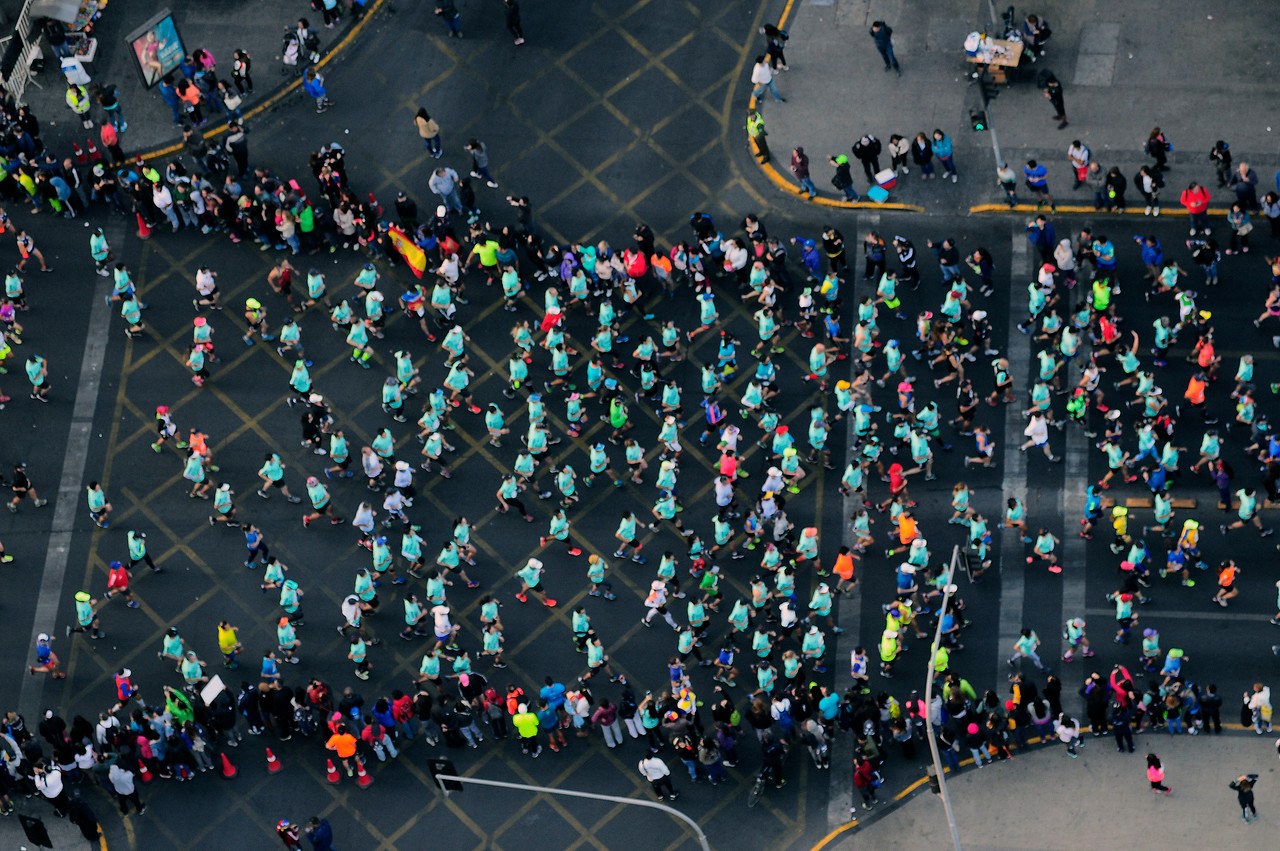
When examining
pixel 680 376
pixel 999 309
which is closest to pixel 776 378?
pixel 680 376

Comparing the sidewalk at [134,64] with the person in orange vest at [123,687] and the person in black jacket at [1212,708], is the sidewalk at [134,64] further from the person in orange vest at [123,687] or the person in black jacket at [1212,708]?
the person in black jacket at [1212,708]

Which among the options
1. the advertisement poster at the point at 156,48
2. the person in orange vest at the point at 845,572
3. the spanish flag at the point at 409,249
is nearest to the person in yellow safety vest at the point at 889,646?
the person in orange vest at the point at 845,572

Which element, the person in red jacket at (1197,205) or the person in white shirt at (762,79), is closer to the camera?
the person in red jacket at (1197,205)

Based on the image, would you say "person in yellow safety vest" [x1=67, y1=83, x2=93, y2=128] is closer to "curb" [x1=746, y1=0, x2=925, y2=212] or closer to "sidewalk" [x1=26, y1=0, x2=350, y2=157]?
"sidewalk" [x1=26, y1=0, x2=350, y2=157]

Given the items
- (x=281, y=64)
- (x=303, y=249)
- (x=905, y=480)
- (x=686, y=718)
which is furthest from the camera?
(x=281, y=64)

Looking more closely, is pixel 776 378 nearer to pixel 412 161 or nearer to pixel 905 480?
pixel 905 480

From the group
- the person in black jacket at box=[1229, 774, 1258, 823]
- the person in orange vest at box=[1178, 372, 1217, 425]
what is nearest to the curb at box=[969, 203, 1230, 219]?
the person in orange vest at box=[1178, 372, 1217, 425]
